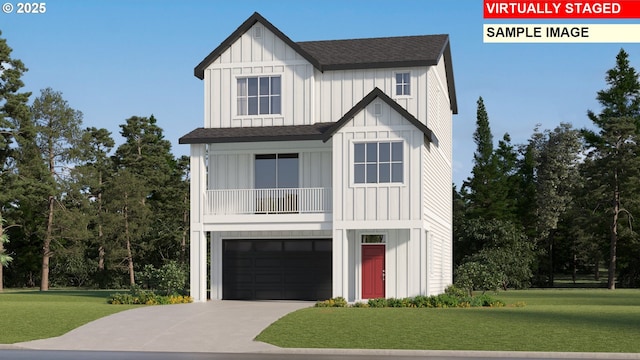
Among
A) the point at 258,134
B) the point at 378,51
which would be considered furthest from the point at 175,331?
the point at 378,51

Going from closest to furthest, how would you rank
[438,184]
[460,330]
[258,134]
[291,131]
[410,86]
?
1. [460,330]
2. [258,134]
3. [291,131]
4. [410,86]
5. [438,184]

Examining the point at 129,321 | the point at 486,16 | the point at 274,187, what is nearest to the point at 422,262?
A: the point at 274,187

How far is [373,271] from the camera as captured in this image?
116 ft

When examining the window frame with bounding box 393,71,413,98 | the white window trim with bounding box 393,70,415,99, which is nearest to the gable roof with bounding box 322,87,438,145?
the white window trim with bounding box 393,70,415,99

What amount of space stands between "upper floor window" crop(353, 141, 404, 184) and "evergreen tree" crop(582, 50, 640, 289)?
35.4 m

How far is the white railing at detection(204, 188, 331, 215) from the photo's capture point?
3500 centimetres

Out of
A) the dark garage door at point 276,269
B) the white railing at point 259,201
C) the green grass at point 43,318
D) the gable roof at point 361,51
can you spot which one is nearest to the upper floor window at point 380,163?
the white railing at point 259,201

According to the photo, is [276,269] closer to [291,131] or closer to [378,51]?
[291,131]

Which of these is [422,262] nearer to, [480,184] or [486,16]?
[486,16]

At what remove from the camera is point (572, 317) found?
2606cm

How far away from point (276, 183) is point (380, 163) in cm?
510

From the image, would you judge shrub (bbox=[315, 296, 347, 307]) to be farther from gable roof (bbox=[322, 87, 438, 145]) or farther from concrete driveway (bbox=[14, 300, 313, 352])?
gable roof (bbox=[322, 87, 438, 145])

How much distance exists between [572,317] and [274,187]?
47.3ft

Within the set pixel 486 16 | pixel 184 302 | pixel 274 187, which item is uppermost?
pixel 486 16
